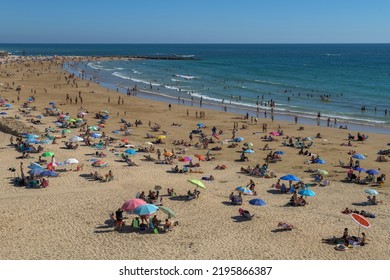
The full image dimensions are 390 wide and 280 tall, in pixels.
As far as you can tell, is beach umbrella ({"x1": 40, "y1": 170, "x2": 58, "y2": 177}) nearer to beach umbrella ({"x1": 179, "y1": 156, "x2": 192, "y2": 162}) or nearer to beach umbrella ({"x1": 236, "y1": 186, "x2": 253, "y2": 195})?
beach umbrella ({"x1": 179, "y1": 156, "x2": 192, "y2": 162})

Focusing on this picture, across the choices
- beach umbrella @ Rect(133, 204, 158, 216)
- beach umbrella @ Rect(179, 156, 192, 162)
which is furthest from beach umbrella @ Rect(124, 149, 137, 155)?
beach umbrella @ Rect(133, 204, 158, 216)

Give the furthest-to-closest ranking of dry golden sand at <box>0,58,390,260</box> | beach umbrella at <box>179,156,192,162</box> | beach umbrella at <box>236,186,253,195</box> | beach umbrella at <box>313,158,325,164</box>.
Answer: beach umbrella at <box>313,158,325,164</box>
beach umbrella at <box>179,156,192,162</box>
beach umbrella at <box>236,186,253,195</box>
dry golden sand at <box>0,58,390,260</box>

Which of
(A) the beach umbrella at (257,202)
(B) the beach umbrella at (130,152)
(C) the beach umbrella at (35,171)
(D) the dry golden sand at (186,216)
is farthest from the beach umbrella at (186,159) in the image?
(C) the beach umbrella at (35,171)

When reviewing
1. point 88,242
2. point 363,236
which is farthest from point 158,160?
point 363,236

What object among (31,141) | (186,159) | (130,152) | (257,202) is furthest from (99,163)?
(257,202)

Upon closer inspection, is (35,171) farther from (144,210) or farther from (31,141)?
(144,210)

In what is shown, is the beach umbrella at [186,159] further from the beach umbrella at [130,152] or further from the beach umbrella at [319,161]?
the beach umbrella at [319,161]

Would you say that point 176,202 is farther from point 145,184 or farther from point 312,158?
point 312,158

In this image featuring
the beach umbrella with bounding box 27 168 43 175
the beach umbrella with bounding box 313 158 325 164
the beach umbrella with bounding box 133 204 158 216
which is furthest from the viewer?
the beach umbrella with bounding box 313 158 325 164
